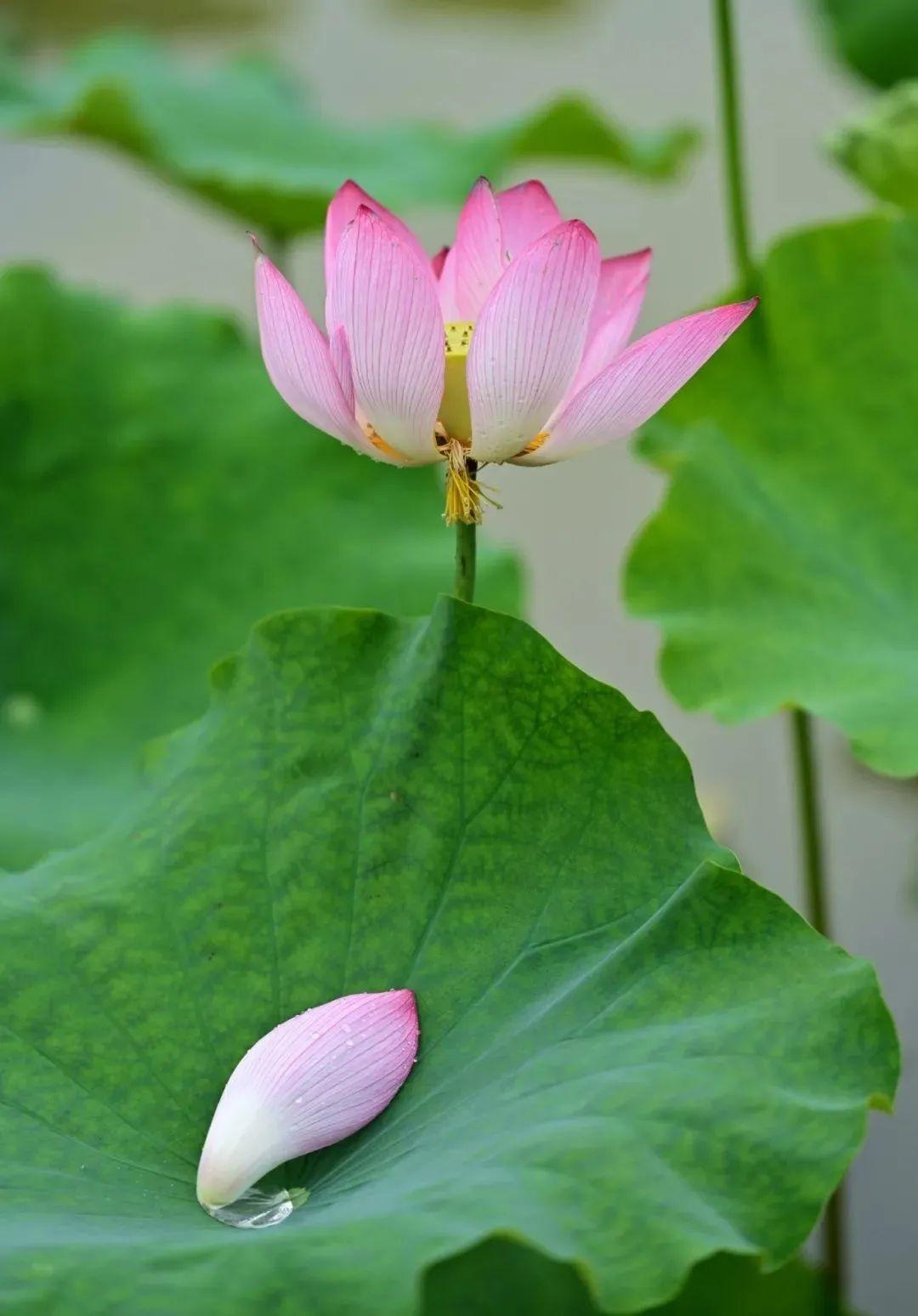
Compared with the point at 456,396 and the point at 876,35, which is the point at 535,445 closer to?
the point at 456,396

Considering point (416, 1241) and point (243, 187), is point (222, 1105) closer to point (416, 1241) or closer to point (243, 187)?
point (416, 1241)

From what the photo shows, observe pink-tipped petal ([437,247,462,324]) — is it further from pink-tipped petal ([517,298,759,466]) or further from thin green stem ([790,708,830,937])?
thin green stem ([790,708,830,937])

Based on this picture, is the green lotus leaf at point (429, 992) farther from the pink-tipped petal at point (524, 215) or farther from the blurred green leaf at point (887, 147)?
the blurred green leaf at point (887, 147)

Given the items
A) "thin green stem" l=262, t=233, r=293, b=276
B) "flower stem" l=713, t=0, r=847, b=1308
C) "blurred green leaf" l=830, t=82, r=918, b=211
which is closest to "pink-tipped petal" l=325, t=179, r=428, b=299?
"flower stem" l=713, t=0, r=847, b=1308

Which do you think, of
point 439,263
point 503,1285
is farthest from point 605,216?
point 503,1285

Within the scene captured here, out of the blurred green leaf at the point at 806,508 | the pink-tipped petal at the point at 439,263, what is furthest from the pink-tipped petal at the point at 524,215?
the blurred green leaf at the point at 806,508

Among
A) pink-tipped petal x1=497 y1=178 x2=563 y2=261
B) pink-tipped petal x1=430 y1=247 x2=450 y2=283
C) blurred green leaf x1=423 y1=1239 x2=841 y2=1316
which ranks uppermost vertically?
pink-tipped petal x1=497 y1=178 x2=563 y2=261
